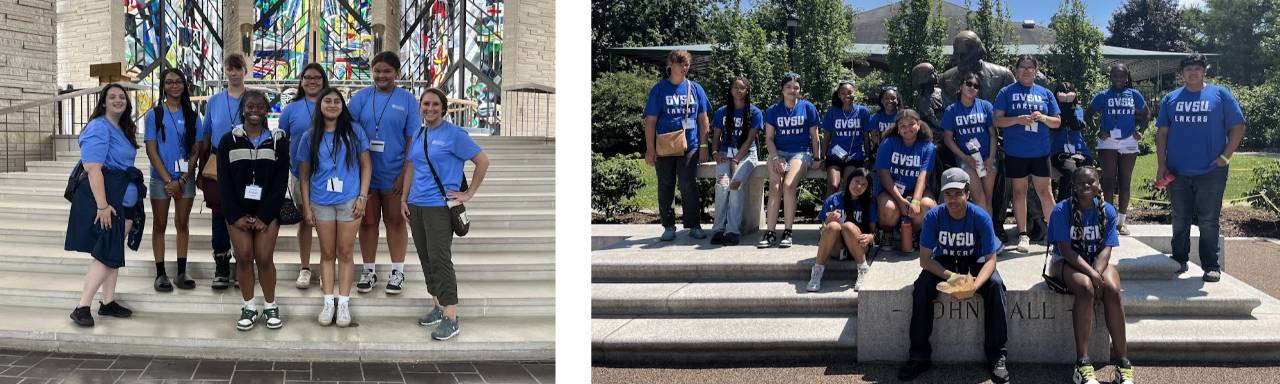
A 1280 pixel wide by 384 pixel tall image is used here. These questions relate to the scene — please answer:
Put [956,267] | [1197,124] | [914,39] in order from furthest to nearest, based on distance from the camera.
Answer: [914,39] → [1197,124] → [956,267]

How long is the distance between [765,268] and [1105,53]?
19.6ft

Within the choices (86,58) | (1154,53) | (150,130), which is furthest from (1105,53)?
(86,58)

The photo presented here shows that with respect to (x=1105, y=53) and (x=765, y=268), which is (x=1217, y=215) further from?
(x=1105, y=53)

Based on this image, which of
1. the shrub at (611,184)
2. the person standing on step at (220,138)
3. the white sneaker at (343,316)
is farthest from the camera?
the shrub at (611,184)

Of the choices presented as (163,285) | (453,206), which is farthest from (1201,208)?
(163,285)

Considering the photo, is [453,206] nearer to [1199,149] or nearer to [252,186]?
[252,186]

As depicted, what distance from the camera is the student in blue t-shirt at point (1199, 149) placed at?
5.44m

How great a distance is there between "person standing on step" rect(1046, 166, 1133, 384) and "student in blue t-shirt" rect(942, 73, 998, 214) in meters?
1.09

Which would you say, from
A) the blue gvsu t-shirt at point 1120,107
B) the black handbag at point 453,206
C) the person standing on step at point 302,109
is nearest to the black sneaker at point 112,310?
the person standing on step at point 302,109

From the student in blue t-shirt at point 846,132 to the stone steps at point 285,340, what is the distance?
2.10m

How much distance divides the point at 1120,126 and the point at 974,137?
52.3 inches

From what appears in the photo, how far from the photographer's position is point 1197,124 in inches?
216

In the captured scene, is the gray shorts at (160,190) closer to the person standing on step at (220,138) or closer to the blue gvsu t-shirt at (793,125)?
the person standing on step at (220,138)

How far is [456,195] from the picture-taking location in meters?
4.57
